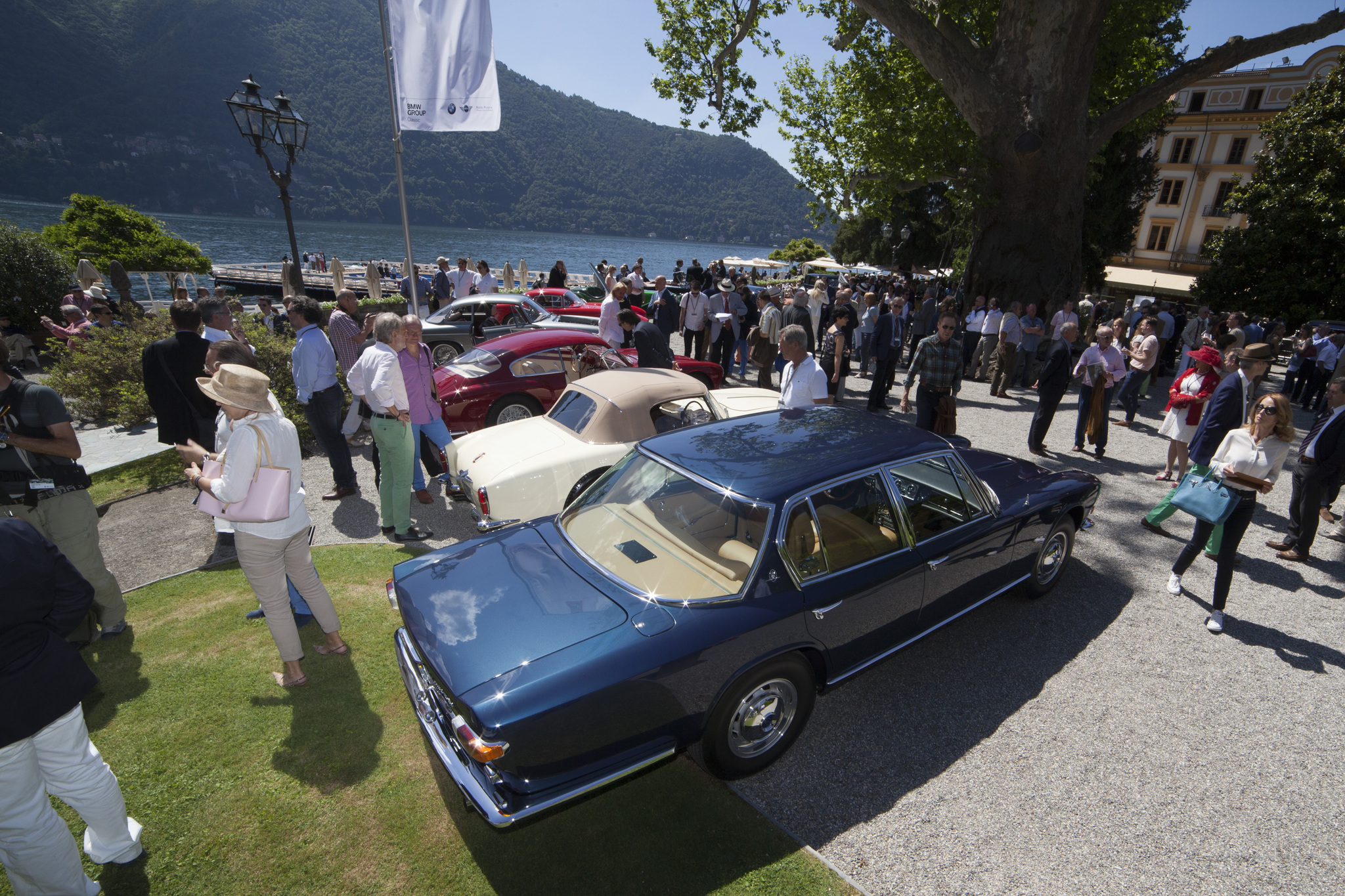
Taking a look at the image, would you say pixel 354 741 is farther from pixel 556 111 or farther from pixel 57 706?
pixel 556 111

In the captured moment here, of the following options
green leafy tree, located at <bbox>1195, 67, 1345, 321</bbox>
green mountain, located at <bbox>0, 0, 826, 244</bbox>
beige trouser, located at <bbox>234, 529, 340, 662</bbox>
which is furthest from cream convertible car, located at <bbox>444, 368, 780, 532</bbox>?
green mountain, located at <bbox>0, 0, 826, 244</bbox>

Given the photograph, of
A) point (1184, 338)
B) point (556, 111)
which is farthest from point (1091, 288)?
point (556, 111)

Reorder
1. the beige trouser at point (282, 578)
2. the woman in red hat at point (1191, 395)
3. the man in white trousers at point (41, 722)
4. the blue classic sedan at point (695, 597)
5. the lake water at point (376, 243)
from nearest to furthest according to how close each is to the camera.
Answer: the man in white trousers at point (41, 722)
the blue classic sedan at point (695, 597)
the beige trouser at point (282, 578)
the woman in red hat at point (1191, 395)
the lake water at point (376, 243)

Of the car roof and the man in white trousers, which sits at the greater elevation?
the car roof

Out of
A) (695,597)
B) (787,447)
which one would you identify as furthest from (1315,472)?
(695,597)

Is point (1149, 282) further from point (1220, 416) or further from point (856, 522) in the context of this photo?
point (856, 522)

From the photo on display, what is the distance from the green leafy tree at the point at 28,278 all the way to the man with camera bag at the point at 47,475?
1476cm

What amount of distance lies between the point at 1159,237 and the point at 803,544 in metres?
57.3

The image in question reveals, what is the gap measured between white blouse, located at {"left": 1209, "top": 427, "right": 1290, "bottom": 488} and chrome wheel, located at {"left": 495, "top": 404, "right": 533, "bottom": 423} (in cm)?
692

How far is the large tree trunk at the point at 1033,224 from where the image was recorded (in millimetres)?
14352

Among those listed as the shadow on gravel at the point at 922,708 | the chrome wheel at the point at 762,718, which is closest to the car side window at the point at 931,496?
the shadow on gravel at the point at 922,708

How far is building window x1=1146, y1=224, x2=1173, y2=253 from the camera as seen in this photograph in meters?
44.8

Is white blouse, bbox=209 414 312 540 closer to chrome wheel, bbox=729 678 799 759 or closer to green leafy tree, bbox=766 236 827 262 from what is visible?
chrome wheel, bbox=729 678 799 759

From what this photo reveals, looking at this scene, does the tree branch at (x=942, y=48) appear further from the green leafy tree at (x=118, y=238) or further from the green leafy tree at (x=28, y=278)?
the green leafy tree at (x=118, y=238)
